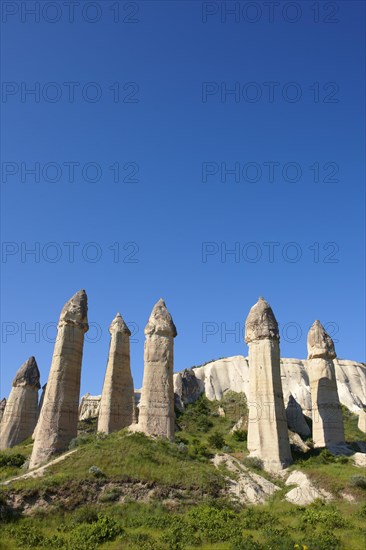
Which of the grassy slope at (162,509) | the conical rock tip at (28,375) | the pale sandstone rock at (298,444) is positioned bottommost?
the grassy slope at (162,509)

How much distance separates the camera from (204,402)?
212 ft

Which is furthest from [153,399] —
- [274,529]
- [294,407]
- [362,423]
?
[362,423]

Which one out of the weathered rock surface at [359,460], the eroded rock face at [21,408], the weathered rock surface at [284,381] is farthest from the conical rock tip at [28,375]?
the weathered rock surface at [359,460]

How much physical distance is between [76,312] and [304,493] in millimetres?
18322

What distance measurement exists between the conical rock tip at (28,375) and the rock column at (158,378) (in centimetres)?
1681

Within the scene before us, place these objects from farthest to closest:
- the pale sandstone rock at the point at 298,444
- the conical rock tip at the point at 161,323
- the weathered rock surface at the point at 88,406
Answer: the weathered rock surface at the point at 88,406
the pale sandstone rock at the point at 298,444
the conical rock tip at the point at 161,323

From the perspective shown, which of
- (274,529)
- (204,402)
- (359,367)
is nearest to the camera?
(274,529)

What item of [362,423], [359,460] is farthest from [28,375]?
[362,423]

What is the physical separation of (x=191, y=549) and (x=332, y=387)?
Answer: 2339 cm

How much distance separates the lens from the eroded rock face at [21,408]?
1587 inches

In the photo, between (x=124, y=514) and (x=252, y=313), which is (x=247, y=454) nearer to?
(x=252, y=313)

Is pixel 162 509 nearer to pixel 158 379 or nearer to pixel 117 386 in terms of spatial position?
pixel 158 379

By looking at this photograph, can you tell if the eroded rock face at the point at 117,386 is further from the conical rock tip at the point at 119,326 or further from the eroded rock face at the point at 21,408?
the eroded rock face at the point at 21,408

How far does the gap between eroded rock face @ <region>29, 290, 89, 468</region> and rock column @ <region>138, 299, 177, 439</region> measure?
4.57 metres
